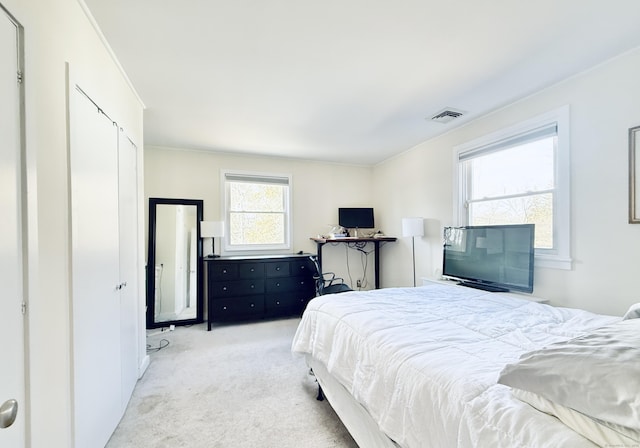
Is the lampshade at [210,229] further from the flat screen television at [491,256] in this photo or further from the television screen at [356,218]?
the flat screen television at [491,256]

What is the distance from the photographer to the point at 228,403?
216cm

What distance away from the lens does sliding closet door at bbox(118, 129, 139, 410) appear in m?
2.06

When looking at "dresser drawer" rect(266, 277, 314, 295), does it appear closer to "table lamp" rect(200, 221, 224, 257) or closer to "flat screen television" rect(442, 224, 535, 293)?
"table lamp" rect(200, 221, 224, 257)

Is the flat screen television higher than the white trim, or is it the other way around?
the white trim

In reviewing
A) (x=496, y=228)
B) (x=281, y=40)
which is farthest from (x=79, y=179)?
(x=496, y=228)

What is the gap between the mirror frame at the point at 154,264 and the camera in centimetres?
381

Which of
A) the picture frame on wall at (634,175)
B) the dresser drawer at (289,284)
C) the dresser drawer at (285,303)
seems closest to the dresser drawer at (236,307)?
the dresser drawer at (285,303)

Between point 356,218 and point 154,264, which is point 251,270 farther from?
point 356,218

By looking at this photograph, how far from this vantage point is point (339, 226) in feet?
16.4

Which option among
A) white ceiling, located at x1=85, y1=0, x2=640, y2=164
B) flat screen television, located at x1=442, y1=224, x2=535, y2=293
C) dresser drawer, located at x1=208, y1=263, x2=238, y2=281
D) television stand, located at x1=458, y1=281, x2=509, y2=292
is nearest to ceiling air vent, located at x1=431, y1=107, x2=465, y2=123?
white ceiling, located at x1=85, y1=0, x2=640, y2=164

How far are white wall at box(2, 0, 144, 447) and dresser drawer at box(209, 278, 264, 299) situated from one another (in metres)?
2.56

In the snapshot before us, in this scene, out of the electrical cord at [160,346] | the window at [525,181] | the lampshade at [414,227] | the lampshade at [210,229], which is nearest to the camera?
the window at [525,181]

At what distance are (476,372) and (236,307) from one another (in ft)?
11.4

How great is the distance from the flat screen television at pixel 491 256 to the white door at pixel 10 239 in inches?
126
